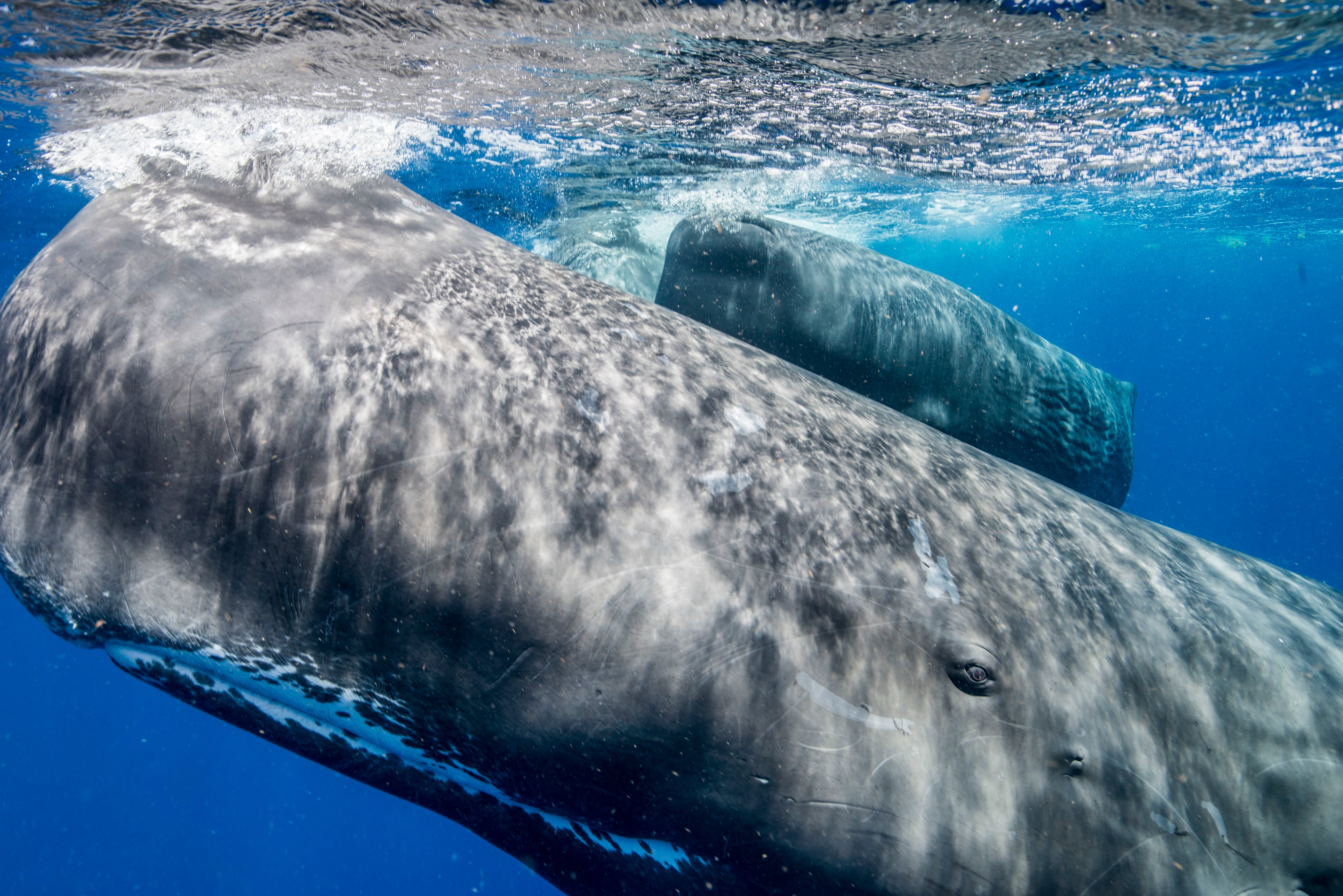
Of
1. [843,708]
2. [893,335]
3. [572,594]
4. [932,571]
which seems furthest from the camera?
Result: [893,335]

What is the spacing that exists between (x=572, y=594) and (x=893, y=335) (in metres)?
4.49

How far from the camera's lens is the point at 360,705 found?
7.33ft

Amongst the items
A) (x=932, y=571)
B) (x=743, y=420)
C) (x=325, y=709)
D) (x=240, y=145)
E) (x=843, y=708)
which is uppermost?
(x=240, y=145)

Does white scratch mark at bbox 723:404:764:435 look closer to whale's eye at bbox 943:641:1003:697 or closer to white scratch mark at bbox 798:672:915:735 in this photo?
white scratch mark at bbox 798:672:915:735

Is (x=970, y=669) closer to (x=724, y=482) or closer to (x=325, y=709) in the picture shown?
(x=724, y=482)

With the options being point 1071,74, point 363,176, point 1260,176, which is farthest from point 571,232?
point 1260,176

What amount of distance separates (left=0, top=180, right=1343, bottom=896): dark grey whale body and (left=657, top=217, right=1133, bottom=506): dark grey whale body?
2898mm

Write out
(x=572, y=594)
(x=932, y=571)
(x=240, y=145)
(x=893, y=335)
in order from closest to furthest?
(x=572, y=594), (x=932, y=571), (x=893, y=335), (x=240, y=145)

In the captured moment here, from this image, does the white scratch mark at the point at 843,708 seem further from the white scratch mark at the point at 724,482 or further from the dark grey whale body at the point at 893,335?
the dark grey whale body at the point at 893,335

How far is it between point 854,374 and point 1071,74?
16.2 feet

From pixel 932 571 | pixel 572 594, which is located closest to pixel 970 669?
pixel 932 571

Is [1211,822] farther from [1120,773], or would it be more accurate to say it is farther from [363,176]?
[363,176]

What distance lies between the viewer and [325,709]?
7.51ft

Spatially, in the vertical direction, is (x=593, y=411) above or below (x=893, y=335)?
above
